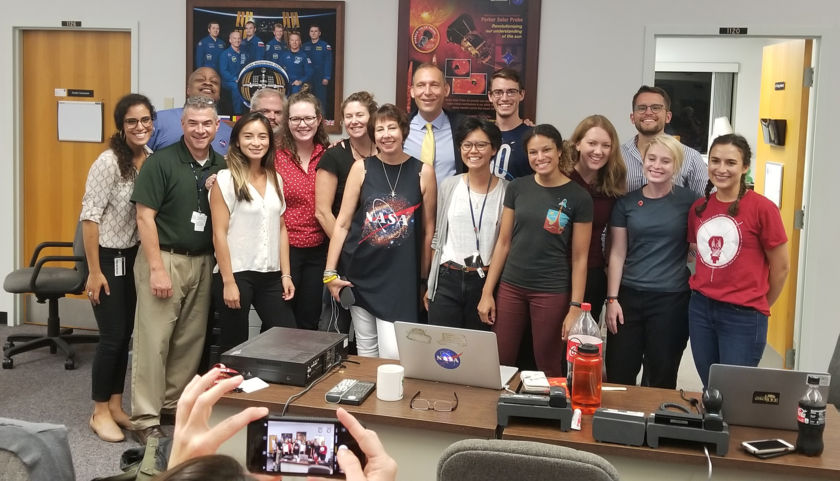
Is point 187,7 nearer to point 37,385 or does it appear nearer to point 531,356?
point 37,385

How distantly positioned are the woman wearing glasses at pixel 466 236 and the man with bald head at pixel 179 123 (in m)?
1.39

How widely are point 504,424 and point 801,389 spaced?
83 cm

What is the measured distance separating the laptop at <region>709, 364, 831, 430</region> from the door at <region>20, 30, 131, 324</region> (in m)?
4.52

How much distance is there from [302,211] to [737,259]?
1.96 m

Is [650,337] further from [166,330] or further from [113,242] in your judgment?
[113,242]

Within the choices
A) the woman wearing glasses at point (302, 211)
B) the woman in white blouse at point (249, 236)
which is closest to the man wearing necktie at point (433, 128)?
the woman wearing glasses at point (302, 211)

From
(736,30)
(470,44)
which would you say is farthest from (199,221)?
(736,30)

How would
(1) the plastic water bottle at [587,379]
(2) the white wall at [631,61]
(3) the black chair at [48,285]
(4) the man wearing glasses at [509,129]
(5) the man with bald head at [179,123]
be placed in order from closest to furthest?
(1) the plastic water bottle at [587,379]
(4) the man wearing glasses at [509,129]
(5) the man with bald head at [179,123]
(2) the white wall at [631,61]
(3) the black chair at [48,285]

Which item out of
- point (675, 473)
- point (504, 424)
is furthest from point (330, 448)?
point (675, 473)

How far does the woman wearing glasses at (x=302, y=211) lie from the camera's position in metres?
3.92

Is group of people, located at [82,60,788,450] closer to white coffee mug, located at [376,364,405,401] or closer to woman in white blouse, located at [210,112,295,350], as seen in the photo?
woman in white blouse, located at [210,112,295,350]

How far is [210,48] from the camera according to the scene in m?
5.21

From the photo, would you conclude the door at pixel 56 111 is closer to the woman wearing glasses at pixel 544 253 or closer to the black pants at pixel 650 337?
the woman wearing glasses at pixel 544 253

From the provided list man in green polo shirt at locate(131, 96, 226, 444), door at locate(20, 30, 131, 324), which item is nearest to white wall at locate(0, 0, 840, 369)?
door at locate(20, 30, 131, 324)
